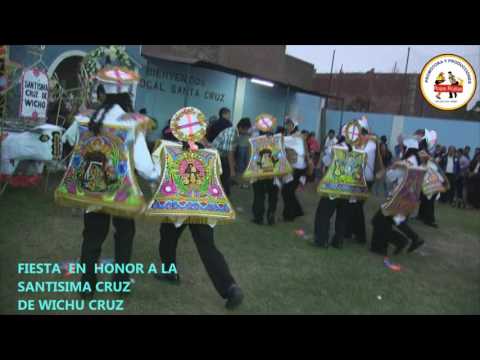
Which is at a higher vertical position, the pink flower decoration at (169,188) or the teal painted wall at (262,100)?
the teal painted wall at (262,100)

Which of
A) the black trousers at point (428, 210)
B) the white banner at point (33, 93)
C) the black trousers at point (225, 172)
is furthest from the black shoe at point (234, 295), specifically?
the black trousers at point (428, 210)

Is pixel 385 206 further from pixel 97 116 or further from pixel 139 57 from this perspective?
pixel 139 57

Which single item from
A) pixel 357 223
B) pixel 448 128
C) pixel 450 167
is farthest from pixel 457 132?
pixel 357 223

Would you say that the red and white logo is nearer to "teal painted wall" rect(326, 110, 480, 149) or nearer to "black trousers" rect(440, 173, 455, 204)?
"black trousers" rect(440, 173, 455, 204)

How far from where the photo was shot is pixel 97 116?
3359mm

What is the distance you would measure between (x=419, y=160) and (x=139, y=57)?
6.72 m

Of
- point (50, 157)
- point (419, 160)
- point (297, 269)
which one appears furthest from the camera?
point (50, 157)

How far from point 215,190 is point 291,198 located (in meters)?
3.80

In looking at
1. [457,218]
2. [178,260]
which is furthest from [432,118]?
[178,260]

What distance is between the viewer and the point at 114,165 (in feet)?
11.0

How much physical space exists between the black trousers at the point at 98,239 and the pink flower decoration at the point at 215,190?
2.15 ft

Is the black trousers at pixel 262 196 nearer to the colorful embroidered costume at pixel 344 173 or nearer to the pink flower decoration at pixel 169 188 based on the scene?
the colorful embroidered costume at pixel 344 173

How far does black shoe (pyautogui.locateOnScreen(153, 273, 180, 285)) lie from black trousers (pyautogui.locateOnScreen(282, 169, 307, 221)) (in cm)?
347

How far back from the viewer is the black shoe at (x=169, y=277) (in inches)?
165
